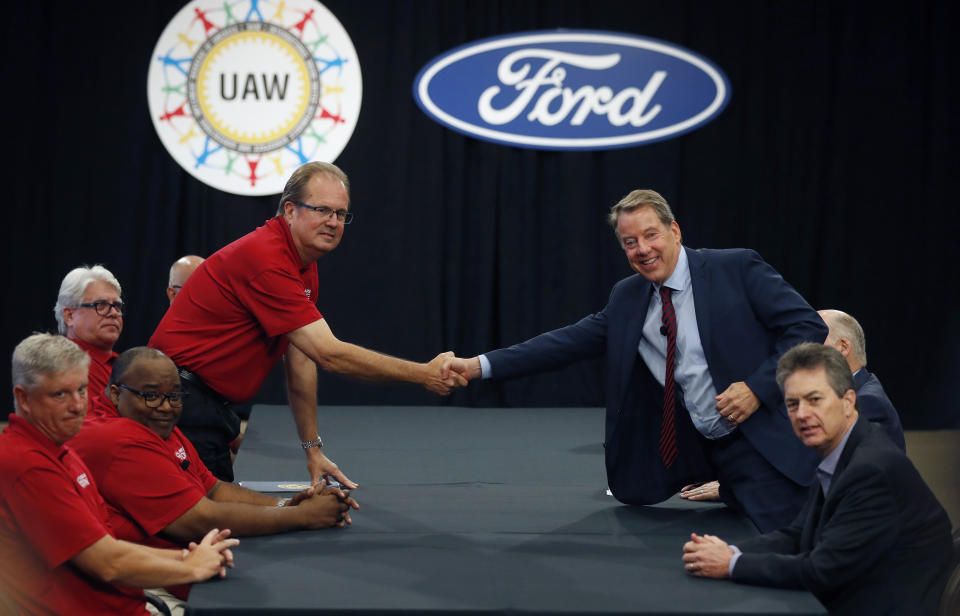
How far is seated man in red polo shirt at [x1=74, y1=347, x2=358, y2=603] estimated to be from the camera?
8.66 ft

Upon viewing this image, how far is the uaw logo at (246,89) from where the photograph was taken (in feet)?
20.9

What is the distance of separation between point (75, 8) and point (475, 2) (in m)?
2.46

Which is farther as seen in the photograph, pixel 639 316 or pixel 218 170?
pixel 218 170

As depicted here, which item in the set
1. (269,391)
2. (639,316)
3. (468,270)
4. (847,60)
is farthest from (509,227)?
(639,316)

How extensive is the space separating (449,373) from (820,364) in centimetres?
156

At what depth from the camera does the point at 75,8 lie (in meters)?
6.36

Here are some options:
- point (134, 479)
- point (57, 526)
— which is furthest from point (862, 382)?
point (57, 526)

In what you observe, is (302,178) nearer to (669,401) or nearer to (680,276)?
(680,276)

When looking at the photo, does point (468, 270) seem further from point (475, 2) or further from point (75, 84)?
point (75, 84)

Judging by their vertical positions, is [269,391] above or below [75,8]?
below

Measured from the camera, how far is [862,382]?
3455mm

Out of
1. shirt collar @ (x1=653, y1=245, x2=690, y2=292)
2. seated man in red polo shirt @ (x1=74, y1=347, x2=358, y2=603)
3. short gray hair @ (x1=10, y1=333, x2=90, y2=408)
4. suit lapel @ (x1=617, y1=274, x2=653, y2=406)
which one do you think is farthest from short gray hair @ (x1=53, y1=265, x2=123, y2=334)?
shirt collar @ (x1=653, y1=245, x2=690, y2=292)

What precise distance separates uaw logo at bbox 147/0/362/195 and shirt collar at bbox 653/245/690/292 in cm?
357

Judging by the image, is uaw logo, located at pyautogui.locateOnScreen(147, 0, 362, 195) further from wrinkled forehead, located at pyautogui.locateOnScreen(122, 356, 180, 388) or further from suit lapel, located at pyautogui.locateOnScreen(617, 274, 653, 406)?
wrinkled forehead, located at pyautogui.locateOnScreen(122, 356, 180, 388)
